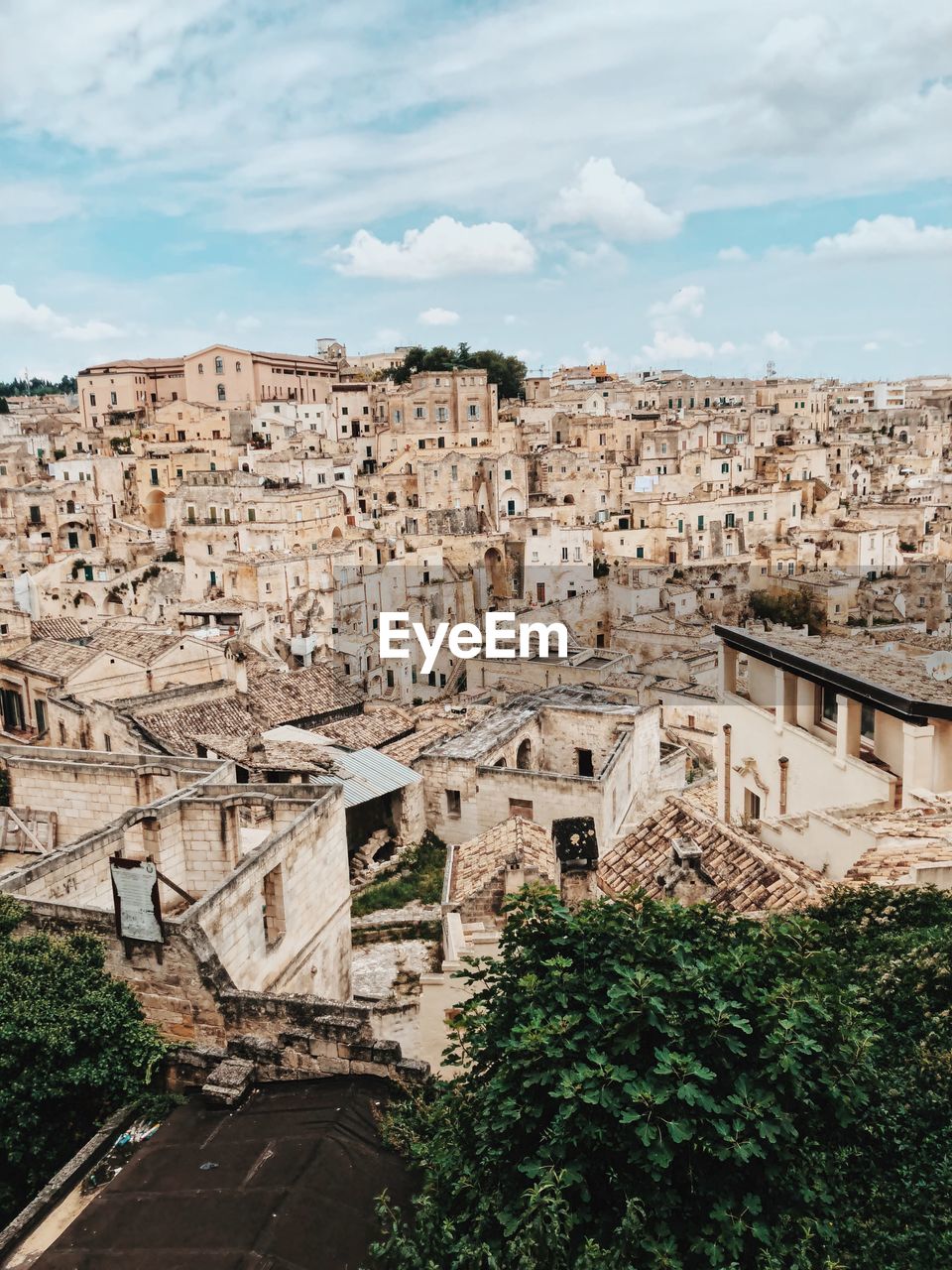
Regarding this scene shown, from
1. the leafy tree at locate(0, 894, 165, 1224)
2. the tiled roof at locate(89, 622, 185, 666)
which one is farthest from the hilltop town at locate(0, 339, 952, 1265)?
the leafy tree at locate(0, 894, 165, 1224)

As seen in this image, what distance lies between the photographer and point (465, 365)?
3342 inches

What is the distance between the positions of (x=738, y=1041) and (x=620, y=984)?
762 mm

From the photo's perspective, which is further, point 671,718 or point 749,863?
point 671,718

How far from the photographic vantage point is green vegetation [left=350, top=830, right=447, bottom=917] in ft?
59.7

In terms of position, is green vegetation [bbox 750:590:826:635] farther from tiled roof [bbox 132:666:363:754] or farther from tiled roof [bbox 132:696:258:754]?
tiled roof [bbox 132:696:258:754]

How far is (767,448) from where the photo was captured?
237ft

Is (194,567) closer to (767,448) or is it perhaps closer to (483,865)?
(483,865)

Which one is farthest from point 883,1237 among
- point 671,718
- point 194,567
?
point 194,567

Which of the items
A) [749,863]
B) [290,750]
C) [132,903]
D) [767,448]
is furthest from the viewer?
[767,448]

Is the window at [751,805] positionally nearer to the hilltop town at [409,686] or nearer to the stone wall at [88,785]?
the hilltop town at [409,686]

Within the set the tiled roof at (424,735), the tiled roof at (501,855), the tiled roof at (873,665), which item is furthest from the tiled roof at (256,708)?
the tiled roof at (873,665)

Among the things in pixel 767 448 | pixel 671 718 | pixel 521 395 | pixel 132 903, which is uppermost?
pixel 521 395

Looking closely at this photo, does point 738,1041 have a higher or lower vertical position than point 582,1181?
higher

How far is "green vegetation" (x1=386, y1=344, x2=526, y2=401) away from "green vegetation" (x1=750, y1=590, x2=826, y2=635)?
120 ft
